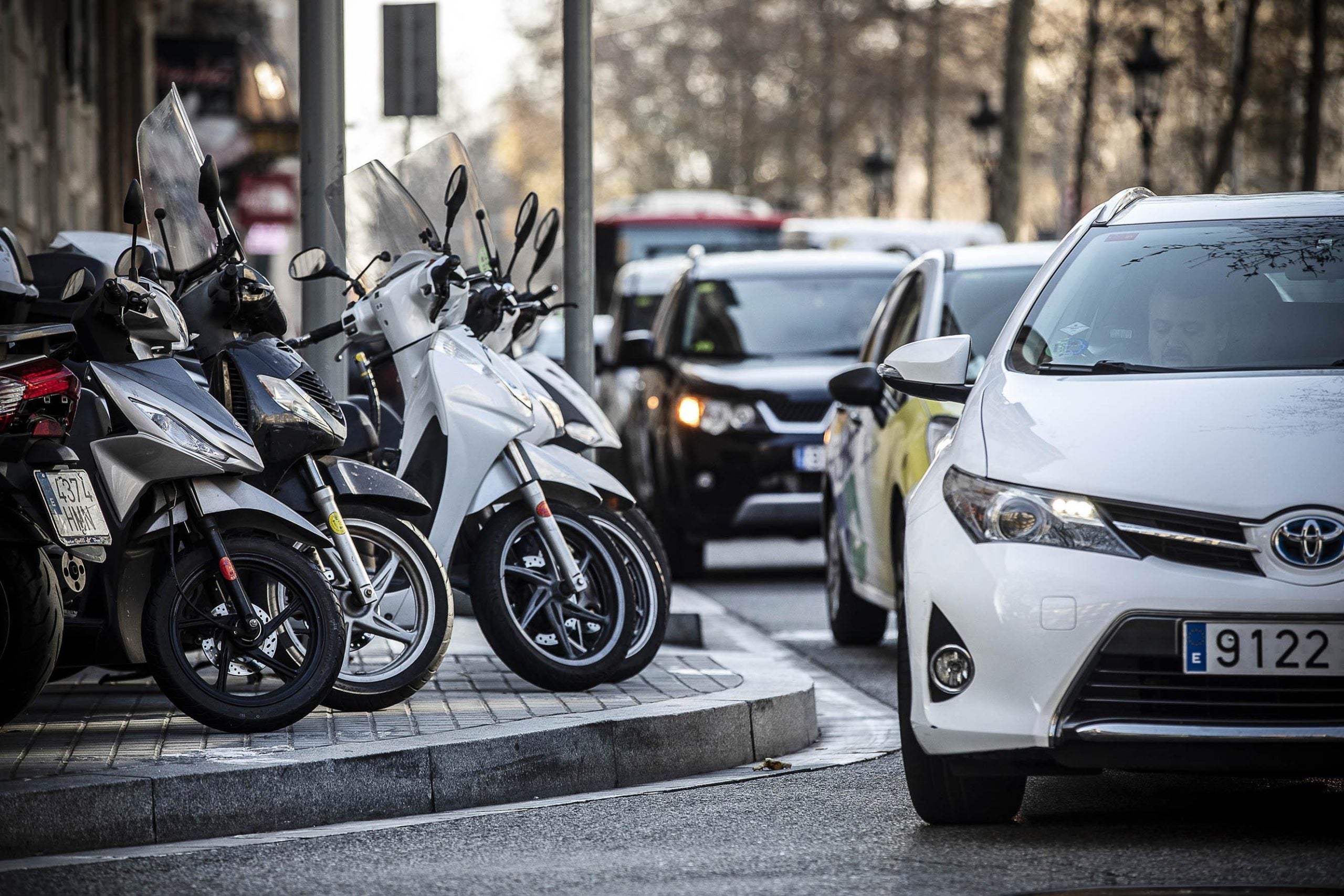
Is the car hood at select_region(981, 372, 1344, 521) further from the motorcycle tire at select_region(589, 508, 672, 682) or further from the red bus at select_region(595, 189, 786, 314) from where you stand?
the red bus at select_region(595, 189, 786, 314)

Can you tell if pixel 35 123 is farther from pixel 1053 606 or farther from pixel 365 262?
pixel 1053 606

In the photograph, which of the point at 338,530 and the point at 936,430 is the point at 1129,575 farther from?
the point at 936,430

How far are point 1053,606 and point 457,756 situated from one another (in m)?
1.79

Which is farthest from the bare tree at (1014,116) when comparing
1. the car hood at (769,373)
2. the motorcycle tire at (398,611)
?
the motorcycle tire at (398,611)

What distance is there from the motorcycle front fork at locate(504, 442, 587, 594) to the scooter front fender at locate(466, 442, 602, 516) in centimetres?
3

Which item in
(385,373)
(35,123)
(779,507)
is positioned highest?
(35,123)

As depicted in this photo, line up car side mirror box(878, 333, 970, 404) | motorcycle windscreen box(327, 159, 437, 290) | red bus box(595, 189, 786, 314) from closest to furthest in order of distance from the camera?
car side mirror box(878, 333, 970, 404)
motorcycle windscreen box(327, 159, 437, 290)
red bus box(595, 189, 786, 314)

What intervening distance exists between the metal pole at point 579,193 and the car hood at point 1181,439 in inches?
172

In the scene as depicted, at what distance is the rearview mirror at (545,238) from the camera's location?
828 centimetres

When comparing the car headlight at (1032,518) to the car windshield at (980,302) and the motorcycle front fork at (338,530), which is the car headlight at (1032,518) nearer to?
the motorcycle front fork at (338,530)

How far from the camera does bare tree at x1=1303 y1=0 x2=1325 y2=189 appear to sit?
27.0 m

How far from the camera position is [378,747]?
5.86 metres

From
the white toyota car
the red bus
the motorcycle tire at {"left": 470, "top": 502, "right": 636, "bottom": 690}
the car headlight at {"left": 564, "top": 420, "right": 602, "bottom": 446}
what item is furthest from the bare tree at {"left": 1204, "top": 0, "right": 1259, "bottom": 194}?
the white toyota car

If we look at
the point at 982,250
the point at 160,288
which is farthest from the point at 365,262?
the point at 982,250
